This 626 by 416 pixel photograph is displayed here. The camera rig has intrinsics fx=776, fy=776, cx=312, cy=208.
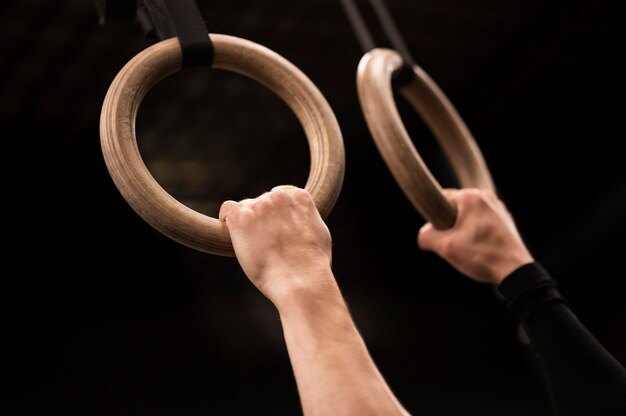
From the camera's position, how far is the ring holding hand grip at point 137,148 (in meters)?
0.57

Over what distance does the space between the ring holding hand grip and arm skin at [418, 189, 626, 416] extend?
280mm

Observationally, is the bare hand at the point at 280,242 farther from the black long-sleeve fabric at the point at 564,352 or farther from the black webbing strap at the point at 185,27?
the black long-sleeve fabric at the point at 564,352

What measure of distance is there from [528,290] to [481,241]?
86mm

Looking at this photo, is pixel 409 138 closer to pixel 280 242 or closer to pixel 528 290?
pixel 528 290

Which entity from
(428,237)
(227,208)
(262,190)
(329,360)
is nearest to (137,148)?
(227,208)

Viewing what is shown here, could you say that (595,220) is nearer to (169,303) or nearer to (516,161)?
(516,161)

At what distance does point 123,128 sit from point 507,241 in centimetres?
47

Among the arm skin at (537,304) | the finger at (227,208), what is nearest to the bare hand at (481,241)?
the arm skin at (537,304)

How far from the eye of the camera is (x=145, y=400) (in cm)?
231

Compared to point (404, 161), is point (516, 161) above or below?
above

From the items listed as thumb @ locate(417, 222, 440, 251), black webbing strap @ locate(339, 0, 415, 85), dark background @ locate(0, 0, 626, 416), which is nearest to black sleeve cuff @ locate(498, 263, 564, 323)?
thumb @ locate(417, 222, 440, 251)

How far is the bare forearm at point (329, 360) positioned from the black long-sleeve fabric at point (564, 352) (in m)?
0.33

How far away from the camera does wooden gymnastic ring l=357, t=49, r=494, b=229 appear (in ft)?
2.65

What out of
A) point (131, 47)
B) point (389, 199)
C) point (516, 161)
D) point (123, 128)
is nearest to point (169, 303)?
point (389, 199)
